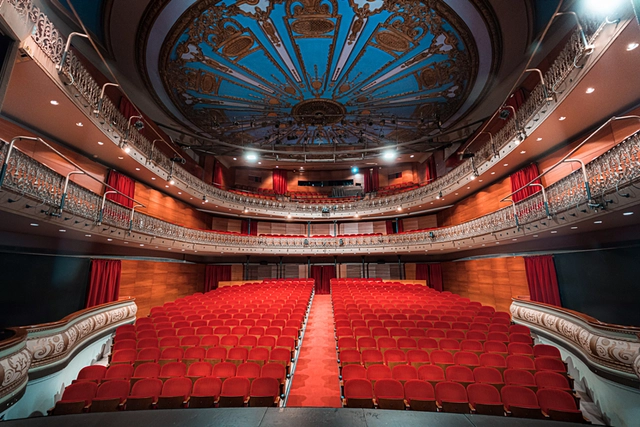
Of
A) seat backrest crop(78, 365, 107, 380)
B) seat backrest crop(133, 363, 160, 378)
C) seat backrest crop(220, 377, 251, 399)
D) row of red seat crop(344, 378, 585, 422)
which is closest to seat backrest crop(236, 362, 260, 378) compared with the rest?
seat backrest crop(220, 377, 251, 399)

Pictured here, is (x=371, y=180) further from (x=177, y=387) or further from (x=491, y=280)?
(x=177, y=387)

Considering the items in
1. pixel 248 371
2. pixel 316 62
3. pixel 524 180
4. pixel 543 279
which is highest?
pixel 316 62

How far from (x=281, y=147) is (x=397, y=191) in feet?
28.6

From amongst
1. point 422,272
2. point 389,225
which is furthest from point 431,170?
point 422,272

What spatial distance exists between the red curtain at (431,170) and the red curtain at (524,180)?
6.99 metres

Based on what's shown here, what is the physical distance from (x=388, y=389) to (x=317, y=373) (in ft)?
6.06

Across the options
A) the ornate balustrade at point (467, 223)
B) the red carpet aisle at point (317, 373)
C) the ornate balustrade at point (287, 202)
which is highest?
the ornate balustrade at point (287, 202)

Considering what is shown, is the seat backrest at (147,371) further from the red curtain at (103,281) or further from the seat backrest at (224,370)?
the red curtain at (103,281)

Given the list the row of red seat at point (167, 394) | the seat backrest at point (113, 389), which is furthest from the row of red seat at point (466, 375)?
the seat backrest at point (113, 389)

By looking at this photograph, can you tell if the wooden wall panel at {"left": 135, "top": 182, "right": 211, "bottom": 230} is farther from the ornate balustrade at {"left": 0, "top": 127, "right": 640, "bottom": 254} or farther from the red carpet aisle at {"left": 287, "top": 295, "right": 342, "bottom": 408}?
the red carpet aisle at {"left": 287, "top": 295, "right": 342, "bottom": 408}

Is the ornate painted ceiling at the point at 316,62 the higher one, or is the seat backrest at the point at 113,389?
the ornate painted ceiling at the point at 316,62

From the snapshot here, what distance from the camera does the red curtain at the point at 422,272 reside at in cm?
1657

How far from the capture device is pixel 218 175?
18266mm

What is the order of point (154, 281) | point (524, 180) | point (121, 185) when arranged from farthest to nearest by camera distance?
point (154, 281) → point (121, 185) → point (524, 180)
